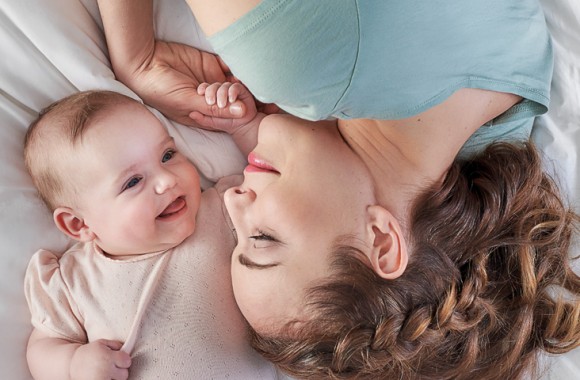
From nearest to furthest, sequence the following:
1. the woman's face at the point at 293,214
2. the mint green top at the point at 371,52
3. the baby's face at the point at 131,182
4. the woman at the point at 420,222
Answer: the mint green top at the point at 371,52, the woman at the point at 420,222, the woman's face at the point at 293,214, the baby's face at the point at 131,182

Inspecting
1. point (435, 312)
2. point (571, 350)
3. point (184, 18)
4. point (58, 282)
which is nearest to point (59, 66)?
point (184, 18)

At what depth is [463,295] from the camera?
38.1 inches

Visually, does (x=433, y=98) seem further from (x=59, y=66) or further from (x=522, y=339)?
(x=59, y=66)

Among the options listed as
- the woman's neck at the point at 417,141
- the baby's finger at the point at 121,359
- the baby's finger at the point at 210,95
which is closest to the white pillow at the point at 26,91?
the baby's finger at the point at 210,95

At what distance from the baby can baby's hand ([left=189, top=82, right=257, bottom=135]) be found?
11cm

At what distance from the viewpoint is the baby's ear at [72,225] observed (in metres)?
1.13

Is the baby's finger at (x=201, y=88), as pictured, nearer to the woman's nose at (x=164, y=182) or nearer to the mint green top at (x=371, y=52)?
the woman's nose at (x=164, y=182)

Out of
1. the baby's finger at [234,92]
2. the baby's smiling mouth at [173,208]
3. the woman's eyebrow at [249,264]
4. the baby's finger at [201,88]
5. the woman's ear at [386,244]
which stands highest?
the baby's finger at [201,88]

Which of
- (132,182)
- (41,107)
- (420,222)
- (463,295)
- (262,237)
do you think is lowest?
(463,295)

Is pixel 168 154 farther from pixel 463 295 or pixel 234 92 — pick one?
pixel 463 295

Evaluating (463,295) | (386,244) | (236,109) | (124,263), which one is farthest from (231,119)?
(463,295)

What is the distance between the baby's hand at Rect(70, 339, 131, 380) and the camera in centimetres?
102

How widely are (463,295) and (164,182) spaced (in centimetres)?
57

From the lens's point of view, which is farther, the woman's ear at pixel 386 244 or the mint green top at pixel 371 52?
the woman's ear at pixel 386 244
